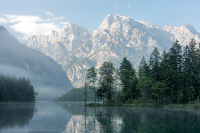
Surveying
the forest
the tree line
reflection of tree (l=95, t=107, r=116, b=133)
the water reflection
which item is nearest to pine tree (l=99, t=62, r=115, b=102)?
the tree line

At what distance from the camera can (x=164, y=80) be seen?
2852 inches

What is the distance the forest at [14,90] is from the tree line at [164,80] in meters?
79.0

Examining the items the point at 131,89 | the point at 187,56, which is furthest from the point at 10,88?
the point at 187,56

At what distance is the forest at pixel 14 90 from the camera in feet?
445

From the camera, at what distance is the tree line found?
7062 cm

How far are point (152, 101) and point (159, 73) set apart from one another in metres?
11.8

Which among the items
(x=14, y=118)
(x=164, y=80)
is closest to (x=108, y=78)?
(x=164, y=80)

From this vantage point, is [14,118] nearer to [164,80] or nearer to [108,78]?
[164,80]

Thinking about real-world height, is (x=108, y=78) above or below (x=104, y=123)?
above

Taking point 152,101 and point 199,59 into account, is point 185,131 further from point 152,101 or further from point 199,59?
point 199,59

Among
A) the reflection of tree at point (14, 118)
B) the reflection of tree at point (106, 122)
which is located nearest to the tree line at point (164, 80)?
the reflection of tree at point (106, 122)

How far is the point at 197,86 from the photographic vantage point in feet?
233

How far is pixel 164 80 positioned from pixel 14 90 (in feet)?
412

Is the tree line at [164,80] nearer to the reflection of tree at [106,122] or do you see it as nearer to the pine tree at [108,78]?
the pine tree at [108,78]
